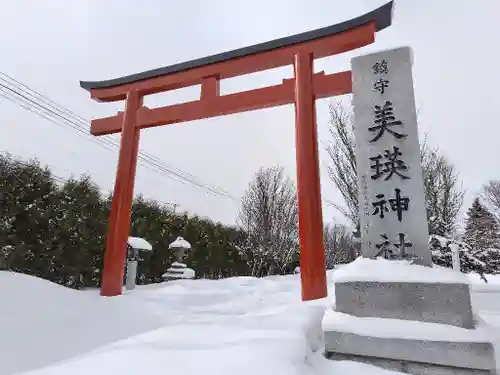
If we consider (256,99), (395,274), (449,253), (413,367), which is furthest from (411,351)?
(449,253)

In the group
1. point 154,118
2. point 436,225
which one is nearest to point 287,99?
point 154,118

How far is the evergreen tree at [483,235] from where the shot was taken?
13234 millimetres

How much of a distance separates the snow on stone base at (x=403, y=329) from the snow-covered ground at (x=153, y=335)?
0.23 m

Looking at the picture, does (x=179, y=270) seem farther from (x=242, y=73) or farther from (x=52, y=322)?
(x=242, y=73)

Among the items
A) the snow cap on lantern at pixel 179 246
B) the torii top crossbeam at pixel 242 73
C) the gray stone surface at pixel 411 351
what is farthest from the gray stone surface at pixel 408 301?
the snow cap on lantern at pixel 179 246

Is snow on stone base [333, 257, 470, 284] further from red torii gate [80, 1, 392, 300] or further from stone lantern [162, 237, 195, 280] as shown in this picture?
stone lantern [162, 237, 195, 280]

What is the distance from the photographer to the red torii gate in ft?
16.4

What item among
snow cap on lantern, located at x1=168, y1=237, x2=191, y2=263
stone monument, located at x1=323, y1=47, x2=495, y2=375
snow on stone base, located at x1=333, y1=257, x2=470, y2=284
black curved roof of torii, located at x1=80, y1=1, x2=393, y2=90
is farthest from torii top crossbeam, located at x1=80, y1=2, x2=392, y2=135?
snow cap on lantern, located at x1=168, y1=237, x2=191, y2=263

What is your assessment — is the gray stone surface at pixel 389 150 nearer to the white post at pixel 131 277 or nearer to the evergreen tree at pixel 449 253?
the evergreen tree at pixel 449 253

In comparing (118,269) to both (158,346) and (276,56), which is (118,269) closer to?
(158,346)

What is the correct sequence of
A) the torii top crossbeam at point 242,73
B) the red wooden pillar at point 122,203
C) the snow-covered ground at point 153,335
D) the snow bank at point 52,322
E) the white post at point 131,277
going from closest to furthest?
the snow-covered ground at point 153,335, the snow bank at point 52,322, the torii top crossbeam at point 242,73, the red wooden pillar at point 122,203, the white post at point 131,277

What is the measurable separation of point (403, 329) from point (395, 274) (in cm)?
42

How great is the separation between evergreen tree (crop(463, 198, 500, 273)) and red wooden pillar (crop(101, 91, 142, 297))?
38.5ft

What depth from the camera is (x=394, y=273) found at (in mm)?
2521
